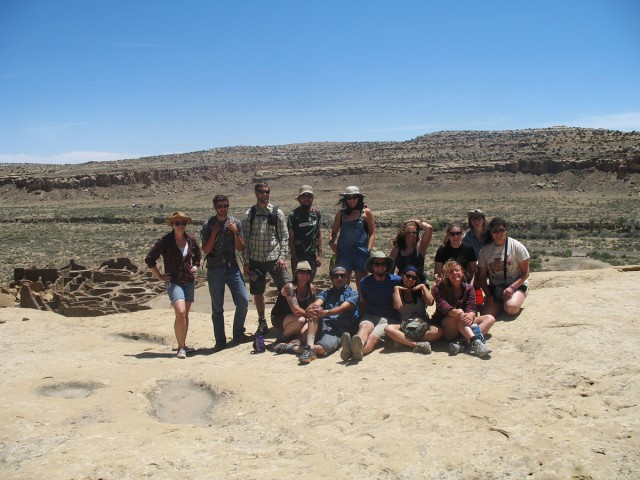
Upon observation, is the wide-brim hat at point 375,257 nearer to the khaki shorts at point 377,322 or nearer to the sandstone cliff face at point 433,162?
the khaki shorts at point 377,322

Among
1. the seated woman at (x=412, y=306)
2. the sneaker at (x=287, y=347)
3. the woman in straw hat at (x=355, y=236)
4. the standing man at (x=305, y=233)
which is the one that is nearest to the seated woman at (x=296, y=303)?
the sneaker at (x=287, y=347)

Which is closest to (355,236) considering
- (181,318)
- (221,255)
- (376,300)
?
(376,300)

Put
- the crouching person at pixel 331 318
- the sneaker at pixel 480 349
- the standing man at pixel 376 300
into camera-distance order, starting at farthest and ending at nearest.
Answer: the crouching person at pixel 331 318 → the standing man at pixel 376 300 → the sneaker at pixel 480 349

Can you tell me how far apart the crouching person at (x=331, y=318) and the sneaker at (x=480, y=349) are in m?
1.47

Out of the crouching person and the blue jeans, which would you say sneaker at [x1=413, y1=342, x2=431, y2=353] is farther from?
the blue jeans

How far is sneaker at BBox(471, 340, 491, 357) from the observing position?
6.00 metres

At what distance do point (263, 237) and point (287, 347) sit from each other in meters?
1.47

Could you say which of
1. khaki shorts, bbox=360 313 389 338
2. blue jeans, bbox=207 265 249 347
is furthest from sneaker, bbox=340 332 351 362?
blue jeans, bbox=207 265 249 347

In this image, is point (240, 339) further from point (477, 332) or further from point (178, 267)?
point (477, 332)

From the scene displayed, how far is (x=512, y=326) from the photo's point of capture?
22.1 ft

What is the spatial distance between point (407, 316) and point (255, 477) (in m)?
3.14

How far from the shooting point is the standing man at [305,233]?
743cm

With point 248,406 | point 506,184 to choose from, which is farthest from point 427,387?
point 506,184

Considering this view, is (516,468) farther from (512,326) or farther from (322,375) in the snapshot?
(512,326)
